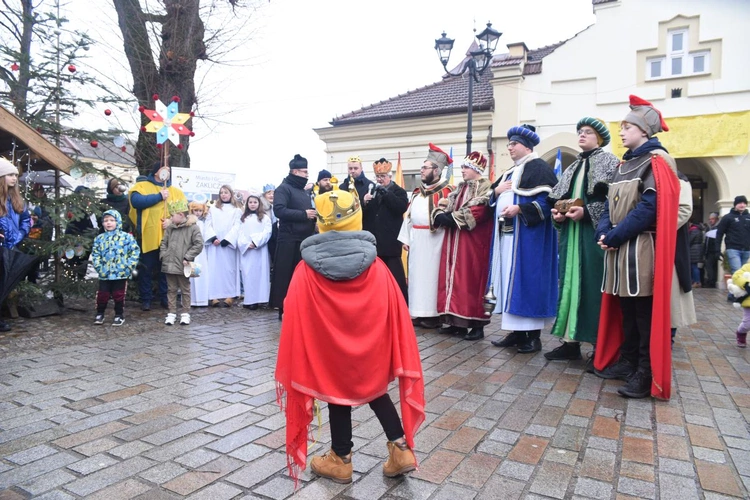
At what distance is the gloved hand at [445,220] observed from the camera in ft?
20.6

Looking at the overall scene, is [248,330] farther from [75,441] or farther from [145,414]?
[75,441]

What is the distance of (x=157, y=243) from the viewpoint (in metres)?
8.09

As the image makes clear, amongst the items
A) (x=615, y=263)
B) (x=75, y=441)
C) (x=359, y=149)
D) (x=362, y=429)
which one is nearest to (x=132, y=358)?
(x=75, y=441)

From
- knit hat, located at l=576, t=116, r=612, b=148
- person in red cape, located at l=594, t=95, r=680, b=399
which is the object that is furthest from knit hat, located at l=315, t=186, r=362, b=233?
knit hat, located at l=576, t=116, r=612, b=148

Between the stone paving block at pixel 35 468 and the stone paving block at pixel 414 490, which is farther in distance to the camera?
the stone paving block at pixel 35 468

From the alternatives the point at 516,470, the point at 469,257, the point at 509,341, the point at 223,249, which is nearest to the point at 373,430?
the point at 516,470

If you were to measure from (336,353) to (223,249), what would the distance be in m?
6.90

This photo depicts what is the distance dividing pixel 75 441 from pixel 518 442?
8.66 ft

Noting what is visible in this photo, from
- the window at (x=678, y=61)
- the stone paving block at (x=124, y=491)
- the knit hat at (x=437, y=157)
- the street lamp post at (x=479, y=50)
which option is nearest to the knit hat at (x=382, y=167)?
the knit hat at (x=437, y=157)

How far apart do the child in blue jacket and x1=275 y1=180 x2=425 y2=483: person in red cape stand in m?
4.93

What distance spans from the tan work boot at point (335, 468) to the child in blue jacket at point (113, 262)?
501 centimetres

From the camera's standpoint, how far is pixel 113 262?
22.0ft

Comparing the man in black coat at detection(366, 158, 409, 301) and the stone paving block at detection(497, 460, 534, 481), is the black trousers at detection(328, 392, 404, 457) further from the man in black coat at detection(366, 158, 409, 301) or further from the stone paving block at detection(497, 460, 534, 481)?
the man in black coat at detection(366, 158, 409, 301)

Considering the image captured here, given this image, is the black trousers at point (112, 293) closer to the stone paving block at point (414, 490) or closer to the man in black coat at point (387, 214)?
the man in black coat at point (387, 214)
